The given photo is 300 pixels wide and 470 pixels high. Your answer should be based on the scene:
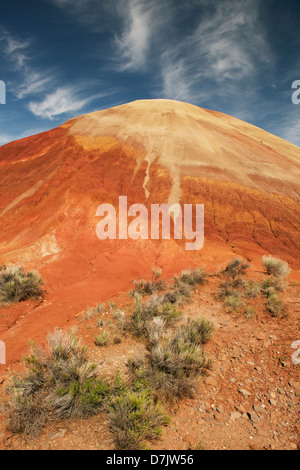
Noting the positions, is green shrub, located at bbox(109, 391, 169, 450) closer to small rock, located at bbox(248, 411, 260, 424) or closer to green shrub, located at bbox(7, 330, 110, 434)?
green shrub, located at bbox(7, 330, 110, 434)

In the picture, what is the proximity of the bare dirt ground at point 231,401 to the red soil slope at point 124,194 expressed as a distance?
3.01 metres

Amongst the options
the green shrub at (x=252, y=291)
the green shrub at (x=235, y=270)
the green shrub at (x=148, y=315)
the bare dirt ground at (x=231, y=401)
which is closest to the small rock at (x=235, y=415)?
the bare dirt ground at (x=231, y=401)

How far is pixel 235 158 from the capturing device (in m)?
19.6

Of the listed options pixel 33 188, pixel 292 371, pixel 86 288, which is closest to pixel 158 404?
pixel 292 371

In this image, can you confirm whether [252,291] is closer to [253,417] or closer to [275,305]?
[275,305]

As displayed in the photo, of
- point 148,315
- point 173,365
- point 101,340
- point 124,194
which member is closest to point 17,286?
point 101,340

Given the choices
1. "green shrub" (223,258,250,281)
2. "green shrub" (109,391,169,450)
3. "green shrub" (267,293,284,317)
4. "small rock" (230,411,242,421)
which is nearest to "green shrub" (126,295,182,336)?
"green shrub" (109,391,169,450)

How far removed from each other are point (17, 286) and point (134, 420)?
7.08 m

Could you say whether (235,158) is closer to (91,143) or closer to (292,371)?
(91,143)

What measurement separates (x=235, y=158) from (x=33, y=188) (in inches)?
650

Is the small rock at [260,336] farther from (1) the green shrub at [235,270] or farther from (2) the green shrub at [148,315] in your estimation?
(1) the green shrub at [235,270]

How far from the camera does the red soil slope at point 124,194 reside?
11078 mm

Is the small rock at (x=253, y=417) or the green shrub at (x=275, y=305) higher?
the green shrub at (x=275, y=305)

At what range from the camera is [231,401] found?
12.6ft
